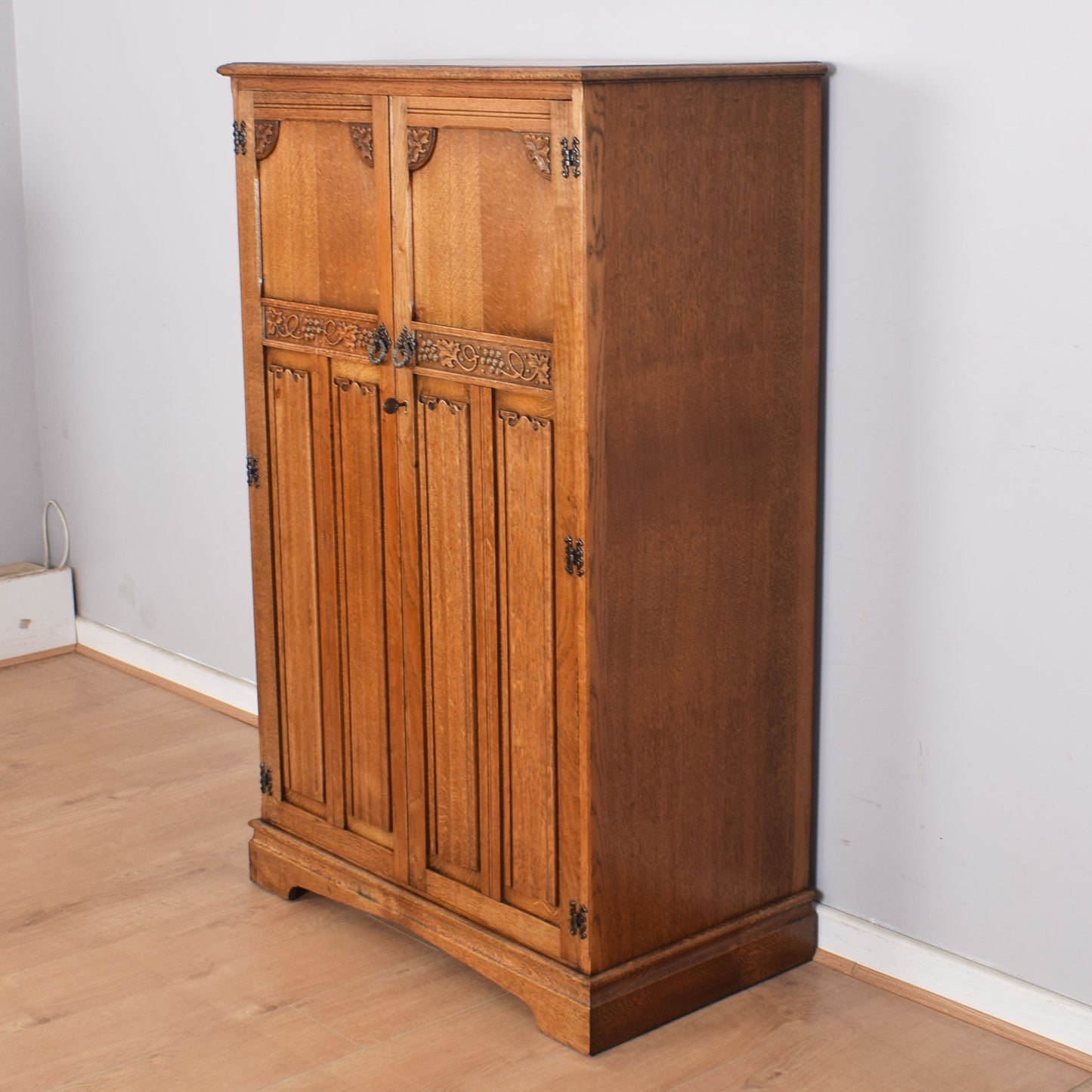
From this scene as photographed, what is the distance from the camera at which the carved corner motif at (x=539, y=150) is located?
7.94ft

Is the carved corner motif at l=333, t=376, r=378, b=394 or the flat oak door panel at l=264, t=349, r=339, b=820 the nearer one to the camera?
the carved corner motif at l=333, t=376, r=378, b=394

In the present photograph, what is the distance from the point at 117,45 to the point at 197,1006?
260 cm

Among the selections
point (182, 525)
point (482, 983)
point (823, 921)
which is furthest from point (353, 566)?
point (182, 525)

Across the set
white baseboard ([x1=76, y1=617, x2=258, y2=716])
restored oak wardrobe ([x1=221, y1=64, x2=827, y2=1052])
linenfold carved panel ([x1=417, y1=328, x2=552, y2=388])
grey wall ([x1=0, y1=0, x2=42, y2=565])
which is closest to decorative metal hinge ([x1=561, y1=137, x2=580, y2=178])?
restored oak wardrobe ([x1=221, y1=64, x2=827, y2=1052])

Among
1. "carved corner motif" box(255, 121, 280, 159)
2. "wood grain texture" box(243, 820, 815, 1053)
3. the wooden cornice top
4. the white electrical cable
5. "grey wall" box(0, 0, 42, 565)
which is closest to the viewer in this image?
the wooden cornice top

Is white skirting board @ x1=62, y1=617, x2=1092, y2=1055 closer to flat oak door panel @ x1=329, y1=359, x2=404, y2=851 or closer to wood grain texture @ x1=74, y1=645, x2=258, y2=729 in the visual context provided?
flat oak door panel @ x1=329, y1=359, x2=404, y2=851

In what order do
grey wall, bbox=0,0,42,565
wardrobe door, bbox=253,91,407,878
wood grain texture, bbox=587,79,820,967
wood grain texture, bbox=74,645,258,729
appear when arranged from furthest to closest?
grey wall, bbox=0,0,42,565
wood grain texture, bbox=74,645,258,729
wardrobe door, bbox=253,91,407,878
wood grain texture, bbox=587,79,820,967

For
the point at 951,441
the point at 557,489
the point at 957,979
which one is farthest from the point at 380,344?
the point at 957,979

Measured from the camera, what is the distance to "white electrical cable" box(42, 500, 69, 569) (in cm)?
485

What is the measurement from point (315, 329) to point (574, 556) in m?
0.76

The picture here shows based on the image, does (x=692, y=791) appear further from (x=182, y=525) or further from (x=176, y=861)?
(x=182, y=525)

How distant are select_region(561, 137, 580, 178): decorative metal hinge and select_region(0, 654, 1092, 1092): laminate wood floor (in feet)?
4.73

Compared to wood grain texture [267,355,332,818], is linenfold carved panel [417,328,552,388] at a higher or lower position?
higher

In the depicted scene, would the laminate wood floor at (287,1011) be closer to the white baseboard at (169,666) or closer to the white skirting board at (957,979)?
the white skirting board at (957,979)
